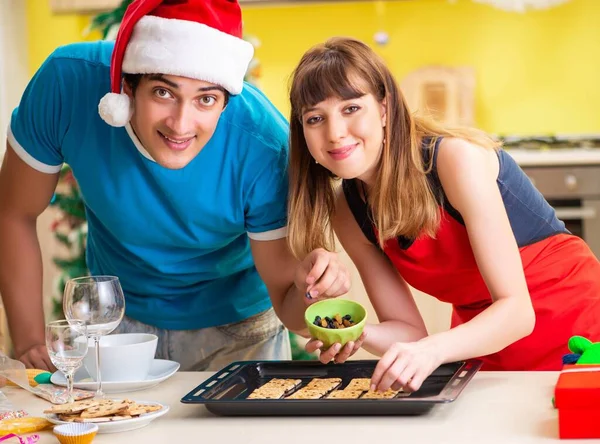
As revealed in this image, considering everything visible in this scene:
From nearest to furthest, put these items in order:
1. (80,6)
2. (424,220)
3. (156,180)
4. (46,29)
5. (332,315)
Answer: (332,315) → (424,220) → (156,180) → (80,6) → (46,29)

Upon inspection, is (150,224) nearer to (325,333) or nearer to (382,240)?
(382,240)

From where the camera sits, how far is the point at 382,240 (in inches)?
74.9

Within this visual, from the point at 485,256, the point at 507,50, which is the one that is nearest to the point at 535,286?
the point at 485,256

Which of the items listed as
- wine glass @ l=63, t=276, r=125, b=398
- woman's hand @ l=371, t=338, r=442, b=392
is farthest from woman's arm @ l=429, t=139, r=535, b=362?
wine glass @ l=63, t=276, r=125, b=398

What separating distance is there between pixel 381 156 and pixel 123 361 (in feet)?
2.24

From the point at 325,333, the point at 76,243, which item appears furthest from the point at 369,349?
the point at 76,243

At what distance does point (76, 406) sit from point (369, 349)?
2.25ft

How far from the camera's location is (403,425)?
1381 millimetres

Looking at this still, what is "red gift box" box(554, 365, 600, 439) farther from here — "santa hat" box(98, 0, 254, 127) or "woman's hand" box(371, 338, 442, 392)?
"santa hat" box(98, 0, 254, 127)

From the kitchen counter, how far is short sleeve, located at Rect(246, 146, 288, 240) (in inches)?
21.4

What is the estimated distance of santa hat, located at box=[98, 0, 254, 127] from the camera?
179cm

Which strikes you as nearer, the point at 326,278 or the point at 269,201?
the point at 326,278

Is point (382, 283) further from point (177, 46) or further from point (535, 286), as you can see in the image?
point (177, 46)

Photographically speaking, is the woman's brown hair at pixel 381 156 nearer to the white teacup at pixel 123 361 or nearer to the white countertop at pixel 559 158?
the white teacup at pixel 123 361
